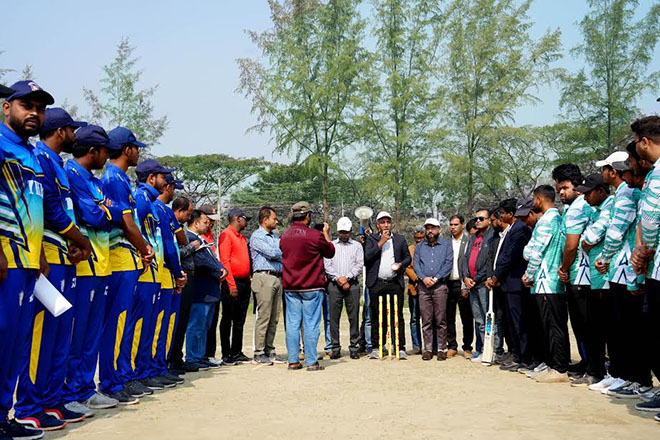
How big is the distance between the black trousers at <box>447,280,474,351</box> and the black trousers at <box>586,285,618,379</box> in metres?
2.91

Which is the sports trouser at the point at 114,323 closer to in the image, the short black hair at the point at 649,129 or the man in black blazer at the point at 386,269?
the man in black blazer at the point at 386,269

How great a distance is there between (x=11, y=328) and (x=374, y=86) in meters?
20.3

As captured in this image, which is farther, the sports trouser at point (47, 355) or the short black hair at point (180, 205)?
the short black hair at point (180, 205)

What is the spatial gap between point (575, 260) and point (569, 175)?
1.06m

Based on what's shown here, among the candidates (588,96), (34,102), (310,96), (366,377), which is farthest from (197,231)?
(588,96)

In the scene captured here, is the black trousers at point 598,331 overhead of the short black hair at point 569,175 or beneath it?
beneath

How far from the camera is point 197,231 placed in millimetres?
9539

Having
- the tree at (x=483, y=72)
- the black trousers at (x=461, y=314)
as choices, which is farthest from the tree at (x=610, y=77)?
the black trousers at (x=461, y=314)

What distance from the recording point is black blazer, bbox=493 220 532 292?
8.97 metres

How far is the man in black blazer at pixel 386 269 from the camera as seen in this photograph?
34.2 feet

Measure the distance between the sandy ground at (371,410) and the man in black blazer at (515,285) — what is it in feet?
1.46

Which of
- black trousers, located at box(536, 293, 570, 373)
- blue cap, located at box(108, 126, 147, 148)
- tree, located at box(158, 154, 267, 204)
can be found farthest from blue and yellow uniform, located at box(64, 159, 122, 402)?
tree, located at box(158, 154, 267, 204)

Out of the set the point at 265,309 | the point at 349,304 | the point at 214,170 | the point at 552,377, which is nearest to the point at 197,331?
the point at 265,309

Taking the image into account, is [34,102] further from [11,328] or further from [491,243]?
[491,243]
